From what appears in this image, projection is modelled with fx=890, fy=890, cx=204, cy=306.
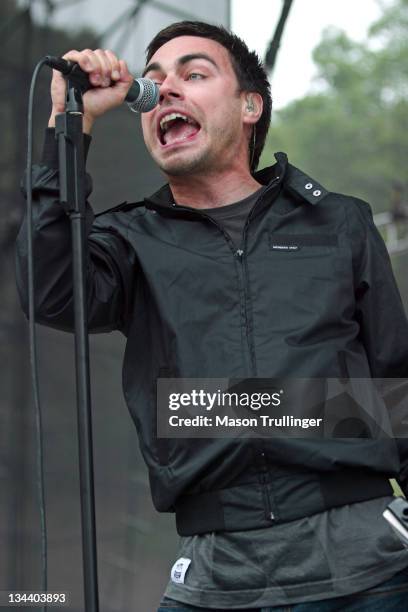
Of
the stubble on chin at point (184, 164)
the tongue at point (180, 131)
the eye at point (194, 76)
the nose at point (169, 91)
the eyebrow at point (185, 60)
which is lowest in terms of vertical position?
the stubble on chin at point (184, 164)

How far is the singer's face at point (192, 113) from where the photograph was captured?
Answer: 1971 millimetres

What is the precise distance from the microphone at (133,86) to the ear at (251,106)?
58 centimetres

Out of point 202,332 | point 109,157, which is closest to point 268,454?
point 202,332

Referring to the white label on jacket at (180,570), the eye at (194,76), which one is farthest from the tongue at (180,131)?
the white label on jacket at (180,570)

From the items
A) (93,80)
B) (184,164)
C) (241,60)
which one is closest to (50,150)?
(93,80)

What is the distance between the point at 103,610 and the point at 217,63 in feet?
6.99

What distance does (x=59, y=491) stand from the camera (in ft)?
11.0

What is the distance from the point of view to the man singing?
1.60 metres

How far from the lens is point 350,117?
730 inches

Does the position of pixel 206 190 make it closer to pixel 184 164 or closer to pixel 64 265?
pixel 184 164

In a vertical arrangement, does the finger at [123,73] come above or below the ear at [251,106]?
below

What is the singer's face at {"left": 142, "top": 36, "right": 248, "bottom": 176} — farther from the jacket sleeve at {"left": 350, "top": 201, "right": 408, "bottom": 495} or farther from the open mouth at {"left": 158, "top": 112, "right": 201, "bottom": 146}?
the jacket sleeve at {"left": 350, "top": 201, "right": 408, "bottom": 495}

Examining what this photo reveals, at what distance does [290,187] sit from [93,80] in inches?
22.3

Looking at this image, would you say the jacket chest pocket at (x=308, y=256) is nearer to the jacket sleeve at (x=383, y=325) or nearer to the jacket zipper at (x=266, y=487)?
the jacket sleeve at (x=383, y=325)
